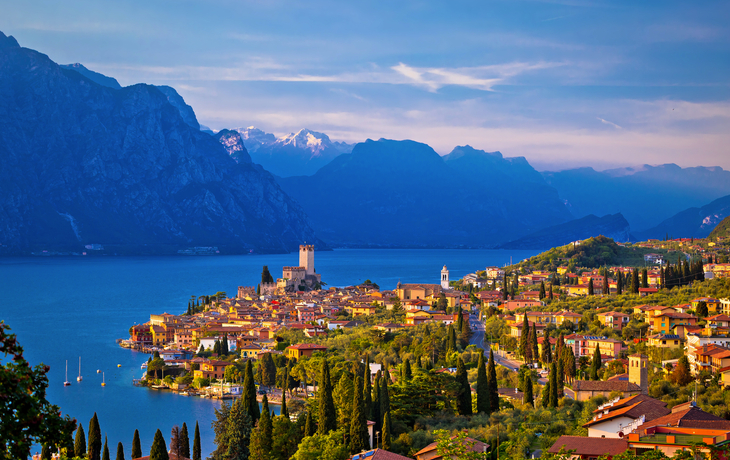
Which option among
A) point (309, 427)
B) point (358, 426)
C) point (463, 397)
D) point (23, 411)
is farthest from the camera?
point (463, 397)

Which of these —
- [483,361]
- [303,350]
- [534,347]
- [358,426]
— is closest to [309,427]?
[358,426]

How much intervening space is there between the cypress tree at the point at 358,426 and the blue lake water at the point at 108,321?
9.32 m

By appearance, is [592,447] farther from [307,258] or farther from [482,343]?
[307,258]

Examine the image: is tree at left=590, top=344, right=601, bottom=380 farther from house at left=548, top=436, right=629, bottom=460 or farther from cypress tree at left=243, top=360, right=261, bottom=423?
house at left=548, top=436, right=629, bottom=460

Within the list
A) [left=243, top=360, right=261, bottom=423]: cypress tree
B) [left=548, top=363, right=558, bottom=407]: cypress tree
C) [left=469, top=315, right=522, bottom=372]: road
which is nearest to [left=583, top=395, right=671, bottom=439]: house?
[left=548, top=363, right=558, bottom=407]: cypress tree

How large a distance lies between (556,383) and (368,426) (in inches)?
281

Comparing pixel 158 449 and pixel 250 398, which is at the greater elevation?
pixel 250 398

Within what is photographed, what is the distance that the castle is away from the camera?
79.1 meters

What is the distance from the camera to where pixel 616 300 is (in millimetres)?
47344

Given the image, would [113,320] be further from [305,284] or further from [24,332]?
[305,284]

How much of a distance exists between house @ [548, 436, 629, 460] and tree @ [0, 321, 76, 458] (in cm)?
1036

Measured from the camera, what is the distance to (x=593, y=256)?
82.9m

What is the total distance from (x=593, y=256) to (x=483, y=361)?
59647 millimetres

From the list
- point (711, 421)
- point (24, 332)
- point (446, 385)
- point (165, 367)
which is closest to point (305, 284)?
point (24, 332)
